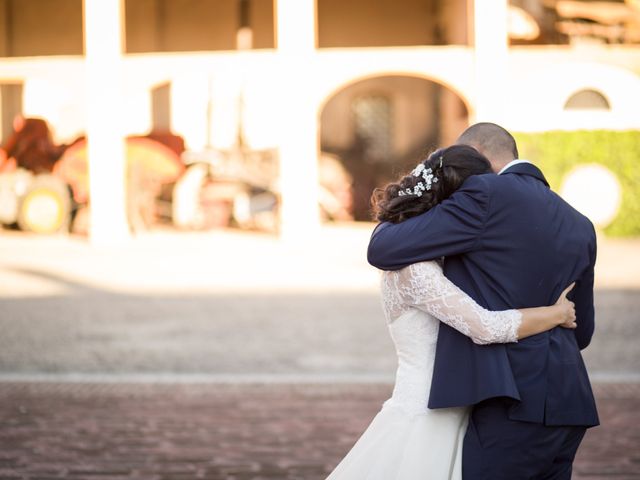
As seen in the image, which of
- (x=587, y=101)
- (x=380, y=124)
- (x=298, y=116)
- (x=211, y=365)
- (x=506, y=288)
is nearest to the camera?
(x=506, y=288)

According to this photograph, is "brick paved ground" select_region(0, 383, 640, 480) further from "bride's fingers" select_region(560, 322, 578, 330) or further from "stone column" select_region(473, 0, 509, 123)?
"stone column" select_region(473, 0, 509, 123)

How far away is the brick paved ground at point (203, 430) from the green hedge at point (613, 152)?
10599 mm

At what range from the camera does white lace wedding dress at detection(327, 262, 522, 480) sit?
256 centimetres

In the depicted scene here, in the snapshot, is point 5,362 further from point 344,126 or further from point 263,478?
point 344,126

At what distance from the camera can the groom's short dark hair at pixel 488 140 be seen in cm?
270

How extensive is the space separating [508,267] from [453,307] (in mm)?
184

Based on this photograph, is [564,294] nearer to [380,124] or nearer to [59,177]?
[59,177]

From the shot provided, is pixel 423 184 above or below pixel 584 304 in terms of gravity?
above

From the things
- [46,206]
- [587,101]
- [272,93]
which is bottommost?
[46,206]

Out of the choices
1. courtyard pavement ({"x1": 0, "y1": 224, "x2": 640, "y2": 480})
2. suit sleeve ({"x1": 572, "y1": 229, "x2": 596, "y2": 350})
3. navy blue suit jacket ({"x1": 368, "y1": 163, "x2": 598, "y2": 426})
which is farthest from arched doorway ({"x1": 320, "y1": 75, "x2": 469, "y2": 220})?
navy blue suit jacket ({"x1": 368, "y1": 163, "x2": 598, "y2": 426})

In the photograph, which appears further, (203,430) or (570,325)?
(203,430)

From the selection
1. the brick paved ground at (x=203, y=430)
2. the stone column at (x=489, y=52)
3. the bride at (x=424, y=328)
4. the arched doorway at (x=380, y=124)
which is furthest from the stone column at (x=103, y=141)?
the bride at (x=424, y=328)

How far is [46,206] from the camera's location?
19.2 m

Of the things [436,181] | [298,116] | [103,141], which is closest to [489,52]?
[298,116]
